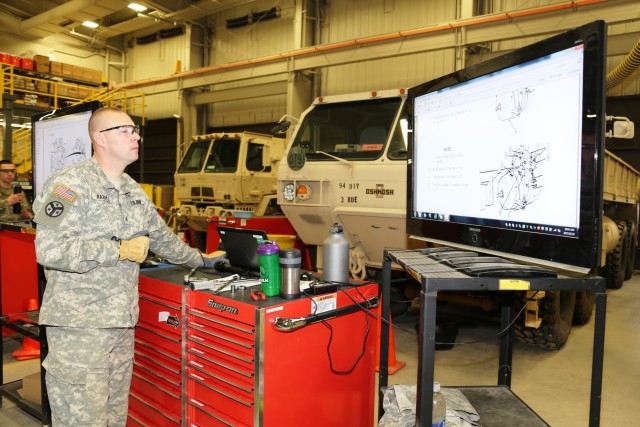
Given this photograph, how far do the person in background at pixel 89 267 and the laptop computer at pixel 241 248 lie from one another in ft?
1.62

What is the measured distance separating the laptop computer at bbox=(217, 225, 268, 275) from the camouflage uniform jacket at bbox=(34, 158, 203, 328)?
0.47 meters

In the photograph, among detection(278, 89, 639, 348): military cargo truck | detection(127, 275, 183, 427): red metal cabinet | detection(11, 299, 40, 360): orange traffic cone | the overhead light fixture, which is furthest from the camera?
the overhead light fixture

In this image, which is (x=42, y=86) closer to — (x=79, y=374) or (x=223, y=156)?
(x=223, y=156)

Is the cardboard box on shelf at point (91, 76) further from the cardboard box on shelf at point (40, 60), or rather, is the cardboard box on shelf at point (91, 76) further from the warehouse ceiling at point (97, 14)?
the warehouse ceiling at point (97, 14)

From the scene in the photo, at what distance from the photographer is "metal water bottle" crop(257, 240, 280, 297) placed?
7.69ft

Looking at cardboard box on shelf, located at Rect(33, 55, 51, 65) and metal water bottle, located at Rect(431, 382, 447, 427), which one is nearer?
metal water bottle, located at Rect(431, 382, 447, 427)

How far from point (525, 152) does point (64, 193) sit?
198cm

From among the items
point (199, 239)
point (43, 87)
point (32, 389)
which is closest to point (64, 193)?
point (32, 389)

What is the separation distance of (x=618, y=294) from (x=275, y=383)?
746 centimetres

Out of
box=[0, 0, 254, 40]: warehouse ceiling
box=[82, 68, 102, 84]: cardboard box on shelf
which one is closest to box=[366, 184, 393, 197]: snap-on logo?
box=[0, 0, 254, 40]: warehouse ceiling

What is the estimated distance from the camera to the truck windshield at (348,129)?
5098mm

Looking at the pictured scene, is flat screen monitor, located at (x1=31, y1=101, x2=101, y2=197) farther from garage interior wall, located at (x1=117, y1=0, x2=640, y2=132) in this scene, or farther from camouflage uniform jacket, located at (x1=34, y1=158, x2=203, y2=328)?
garage interior wall, located at (x1=117, y1=0, x2=640, y2=132)

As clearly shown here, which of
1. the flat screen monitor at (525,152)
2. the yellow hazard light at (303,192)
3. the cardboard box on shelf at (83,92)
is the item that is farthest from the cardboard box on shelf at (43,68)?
the flat screen monitor at (525,152)

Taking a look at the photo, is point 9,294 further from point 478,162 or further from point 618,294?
point 618,294
